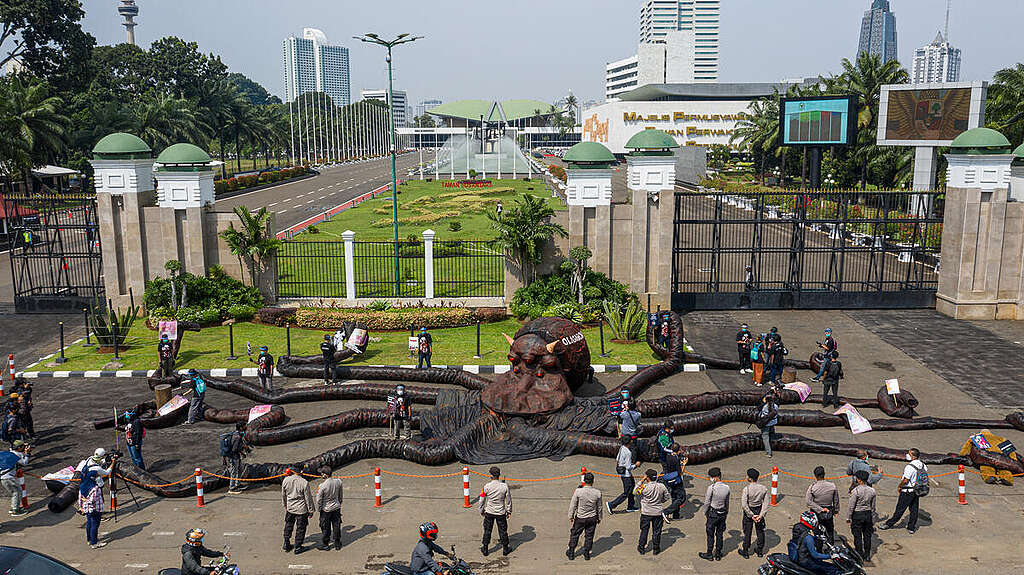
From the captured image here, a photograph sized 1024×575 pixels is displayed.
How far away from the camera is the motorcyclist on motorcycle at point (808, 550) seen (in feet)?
34.3

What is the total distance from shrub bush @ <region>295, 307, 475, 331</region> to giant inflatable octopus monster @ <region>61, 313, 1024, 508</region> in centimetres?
598

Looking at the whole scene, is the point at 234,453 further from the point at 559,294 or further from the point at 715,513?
the point at 559,294

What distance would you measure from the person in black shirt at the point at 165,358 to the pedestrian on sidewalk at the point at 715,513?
14835 millimetres

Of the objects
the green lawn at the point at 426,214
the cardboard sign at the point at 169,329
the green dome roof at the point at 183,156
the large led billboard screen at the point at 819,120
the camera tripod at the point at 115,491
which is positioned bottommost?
the camera tripod at the point at 115,491

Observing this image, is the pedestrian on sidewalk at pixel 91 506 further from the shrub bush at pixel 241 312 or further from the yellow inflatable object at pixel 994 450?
the yellow inflatable object at pixel 994 450

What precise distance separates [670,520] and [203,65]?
83.9m

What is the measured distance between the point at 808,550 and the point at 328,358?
1347cm

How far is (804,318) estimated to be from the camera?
28.3 m

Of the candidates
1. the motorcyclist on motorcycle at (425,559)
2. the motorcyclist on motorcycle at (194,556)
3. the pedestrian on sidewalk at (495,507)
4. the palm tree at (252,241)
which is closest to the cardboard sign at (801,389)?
the pedestrian on sidewalk at (495,507)

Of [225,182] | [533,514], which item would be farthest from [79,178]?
[533,514]

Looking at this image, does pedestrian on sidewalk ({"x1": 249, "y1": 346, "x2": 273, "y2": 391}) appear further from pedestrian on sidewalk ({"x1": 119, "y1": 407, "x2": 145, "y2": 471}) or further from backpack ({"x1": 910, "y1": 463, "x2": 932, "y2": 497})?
backpack ({"x1": 910, "y1": 463, "x2": 932, "y2": 497})

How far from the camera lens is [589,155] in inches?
1061

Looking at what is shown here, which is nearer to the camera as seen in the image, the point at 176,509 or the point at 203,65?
the point at 176,509

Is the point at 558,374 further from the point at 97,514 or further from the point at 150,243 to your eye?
the point at 150,243
